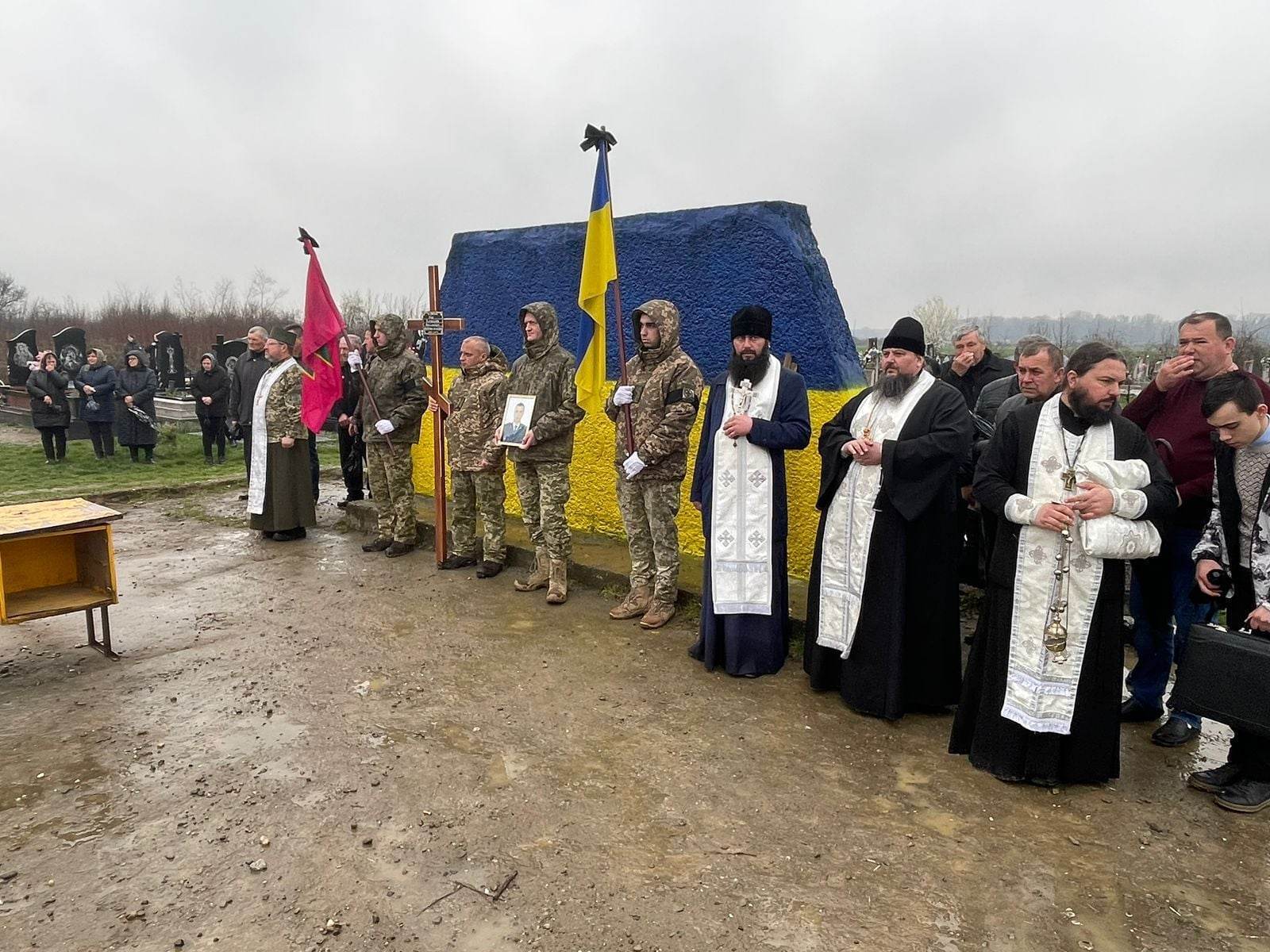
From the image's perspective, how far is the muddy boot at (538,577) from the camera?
587cm

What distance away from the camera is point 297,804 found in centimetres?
315

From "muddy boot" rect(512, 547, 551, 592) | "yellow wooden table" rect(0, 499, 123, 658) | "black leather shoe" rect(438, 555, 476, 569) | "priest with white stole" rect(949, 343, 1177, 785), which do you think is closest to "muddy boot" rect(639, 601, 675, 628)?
"muddy boot" rect(512, 547, 551, 592)

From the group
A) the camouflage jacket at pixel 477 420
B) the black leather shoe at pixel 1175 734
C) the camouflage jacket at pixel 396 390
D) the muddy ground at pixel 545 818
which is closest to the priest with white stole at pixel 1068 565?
the muddy ground at pixel 545 818

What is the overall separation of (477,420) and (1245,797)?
15.8 feet

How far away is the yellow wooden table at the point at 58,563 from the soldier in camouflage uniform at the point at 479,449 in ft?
7.54

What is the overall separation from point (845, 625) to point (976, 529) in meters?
2.16

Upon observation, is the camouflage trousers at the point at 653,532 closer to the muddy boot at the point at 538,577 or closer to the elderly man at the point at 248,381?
the muddy boot at the point at 538,577

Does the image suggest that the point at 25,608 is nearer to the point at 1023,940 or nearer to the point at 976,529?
the point at 1023,940

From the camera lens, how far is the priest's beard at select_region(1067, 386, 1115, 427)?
317cm

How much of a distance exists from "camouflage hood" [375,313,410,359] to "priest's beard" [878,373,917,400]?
13.8 feet

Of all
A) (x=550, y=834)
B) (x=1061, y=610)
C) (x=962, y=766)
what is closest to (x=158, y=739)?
(x=550, y=834)

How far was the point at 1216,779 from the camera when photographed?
128 inches

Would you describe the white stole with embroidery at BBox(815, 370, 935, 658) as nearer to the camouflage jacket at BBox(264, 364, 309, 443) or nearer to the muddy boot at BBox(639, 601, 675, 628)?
the muddy boot at BBox(639, 601, 675, 628)

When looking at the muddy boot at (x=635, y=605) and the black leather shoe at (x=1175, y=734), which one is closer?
the black leather shoe at (x=1175, y=734)
